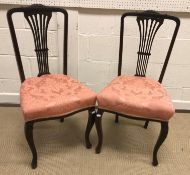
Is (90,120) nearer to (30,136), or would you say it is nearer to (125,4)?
(30,136)

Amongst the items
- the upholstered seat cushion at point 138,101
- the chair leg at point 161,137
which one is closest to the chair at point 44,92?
the upholstered seat cushion at point 138,101

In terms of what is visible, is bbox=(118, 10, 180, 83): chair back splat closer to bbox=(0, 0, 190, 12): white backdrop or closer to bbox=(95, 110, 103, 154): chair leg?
bbox=(0, 0, 190, 12): white backdrop

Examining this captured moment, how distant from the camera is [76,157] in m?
1.89

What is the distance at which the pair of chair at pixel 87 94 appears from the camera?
1.64m

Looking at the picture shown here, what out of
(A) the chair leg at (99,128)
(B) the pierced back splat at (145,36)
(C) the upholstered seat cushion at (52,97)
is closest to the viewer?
(C) the upholstered seat cushion at (52,97)

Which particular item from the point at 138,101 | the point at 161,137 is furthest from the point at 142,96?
the point at 161,137

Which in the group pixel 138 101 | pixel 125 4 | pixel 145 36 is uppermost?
pixel 125 4

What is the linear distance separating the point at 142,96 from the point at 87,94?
33 cm

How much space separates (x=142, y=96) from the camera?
171 centimetres

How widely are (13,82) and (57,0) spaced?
784mm

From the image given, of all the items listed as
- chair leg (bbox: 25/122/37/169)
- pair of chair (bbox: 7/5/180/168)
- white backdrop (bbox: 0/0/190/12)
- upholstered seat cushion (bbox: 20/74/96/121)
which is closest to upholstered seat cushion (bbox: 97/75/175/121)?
pair of chair (bbox: 7/5/180/168)

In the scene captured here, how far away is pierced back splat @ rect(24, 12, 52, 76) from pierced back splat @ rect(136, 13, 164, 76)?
61cm

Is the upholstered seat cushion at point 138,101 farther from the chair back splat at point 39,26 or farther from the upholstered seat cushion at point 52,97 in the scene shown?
the chair back splat at point 39,26

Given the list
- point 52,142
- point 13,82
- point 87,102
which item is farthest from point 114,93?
point 13,82
